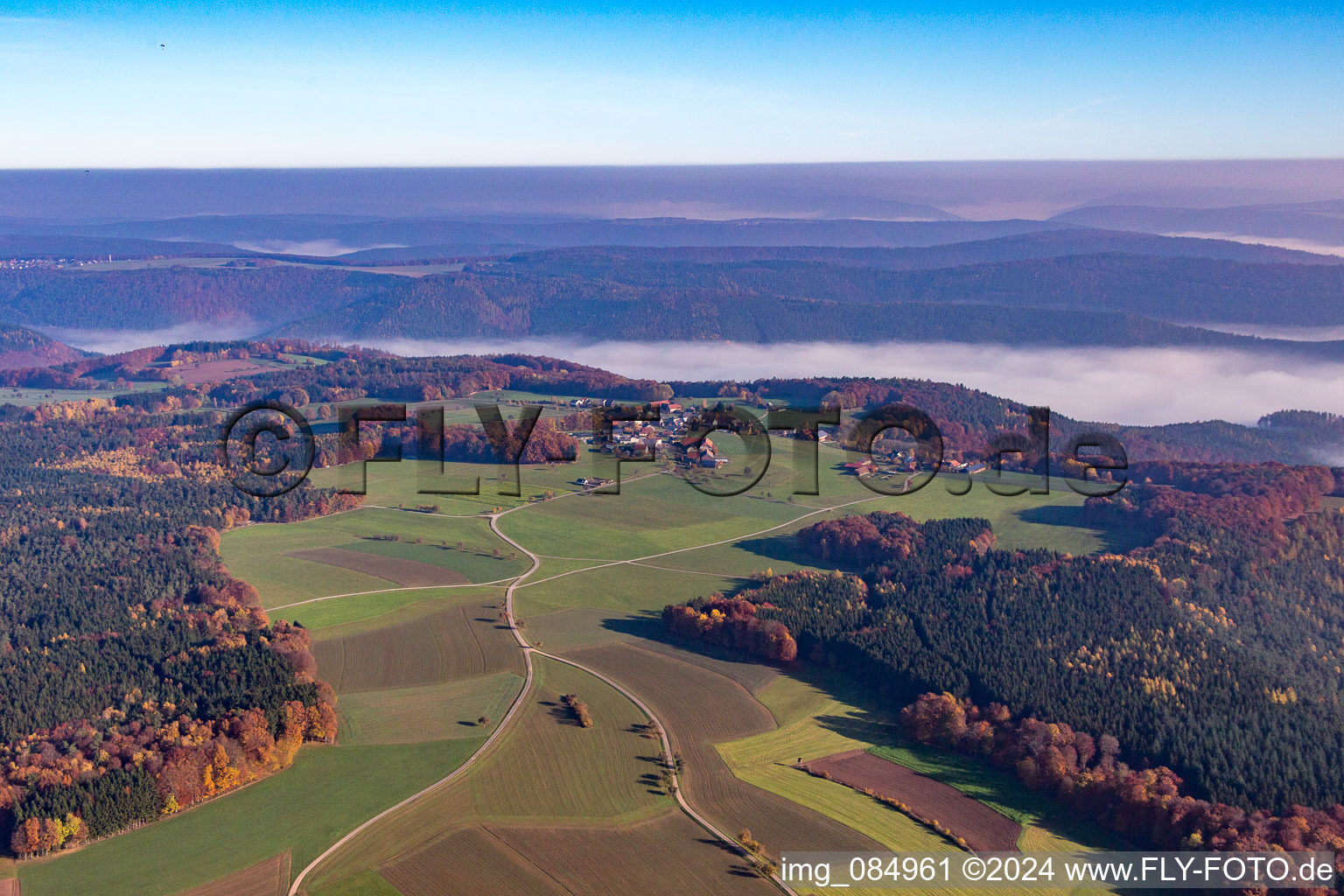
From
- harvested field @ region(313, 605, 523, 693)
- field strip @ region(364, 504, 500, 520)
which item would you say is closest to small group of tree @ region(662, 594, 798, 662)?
harvested field @ region(313, 605, 523, 693)

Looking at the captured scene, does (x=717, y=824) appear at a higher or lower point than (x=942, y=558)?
lower

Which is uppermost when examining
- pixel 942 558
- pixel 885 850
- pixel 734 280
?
pixel 734 280

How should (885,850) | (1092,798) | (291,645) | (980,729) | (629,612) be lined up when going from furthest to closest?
(629,612)
(291,645)
(980,729)
(1092,798)
(885,850)

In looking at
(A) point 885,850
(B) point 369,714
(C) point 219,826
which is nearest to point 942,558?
(A) point 885,850

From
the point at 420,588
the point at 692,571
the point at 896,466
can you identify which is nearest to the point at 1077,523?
the point at 896,466

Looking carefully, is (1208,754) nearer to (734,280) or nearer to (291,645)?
(291,645)

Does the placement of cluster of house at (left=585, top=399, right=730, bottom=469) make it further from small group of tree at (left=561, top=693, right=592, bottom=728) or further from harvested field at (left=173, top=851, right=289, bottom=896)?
harvested field at (left=173, top=851, right=289, bottom=896)

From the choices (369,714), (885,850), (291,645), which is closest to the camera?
(885,850)

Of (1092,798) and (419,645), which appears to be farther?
(419,645)
